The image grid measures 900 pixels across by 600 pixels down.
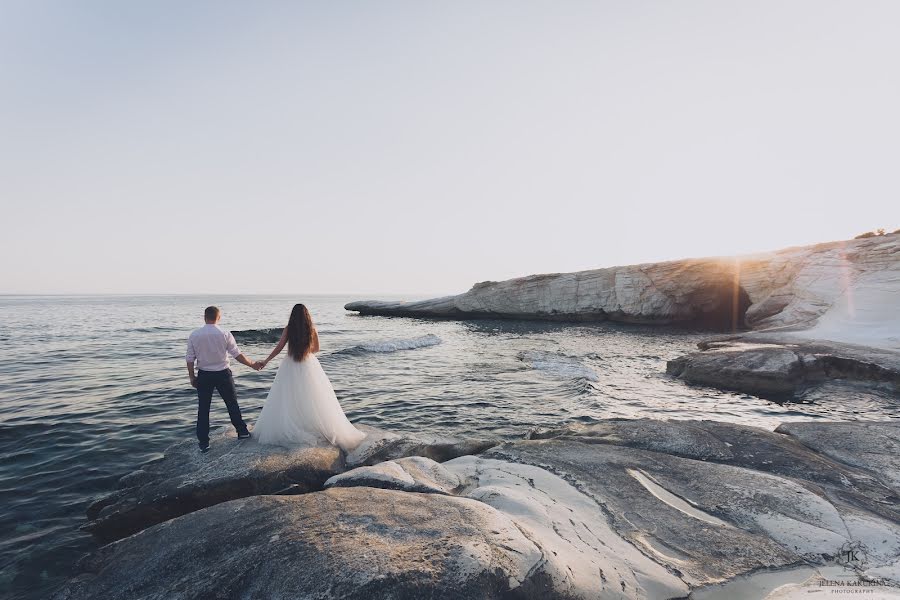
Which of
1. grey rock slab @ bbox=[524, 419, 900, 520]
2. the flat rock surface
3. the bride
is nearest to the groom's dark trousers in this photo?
the flat rock surface

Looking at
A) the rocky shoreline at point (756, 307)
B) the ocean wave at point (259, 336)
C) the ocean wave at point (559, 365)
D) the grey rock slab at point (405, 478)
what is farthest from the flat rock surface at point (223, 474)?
the ocean wave at point (259, 336)

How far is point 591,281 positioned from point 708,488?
36.2m

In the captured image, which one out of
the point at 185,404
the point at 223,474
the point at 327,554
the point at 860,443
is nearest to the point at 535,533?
the point at 327,554

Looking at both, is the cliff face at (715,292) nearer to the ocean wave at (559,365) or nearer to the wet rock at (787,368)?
the wet rock at (787,368)

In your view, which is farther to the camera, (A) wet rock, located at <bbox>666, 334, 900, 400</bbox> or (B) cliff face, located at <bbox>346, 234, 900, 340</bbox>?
(B) cliff face, located at <bbox>346, 234, 900, 340</bbox>

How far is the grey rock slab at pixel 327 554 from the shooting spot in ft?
8.60

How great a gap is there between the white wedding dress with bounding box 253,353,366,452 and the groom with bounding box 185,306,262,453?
0.55 meters

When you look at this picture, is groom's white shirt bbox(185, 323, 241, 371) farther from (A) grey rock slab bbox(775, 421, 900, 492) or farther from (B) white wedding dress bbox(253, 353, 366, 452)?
(A) grey rock slab bbox(775, 421, 900, 492)

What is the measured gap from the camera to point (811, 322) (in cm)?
2056

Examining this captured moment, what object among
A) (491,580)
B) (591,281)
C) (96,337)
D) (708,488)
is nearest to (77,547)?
(491,580)

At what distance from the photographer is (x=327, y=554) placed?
283 centimetres

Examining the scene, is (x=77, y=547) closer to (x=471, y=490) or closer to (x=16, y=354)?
(x=471, y=490)

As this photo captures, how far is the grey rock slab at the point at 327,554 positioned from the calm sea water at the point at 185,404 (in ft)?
6.08

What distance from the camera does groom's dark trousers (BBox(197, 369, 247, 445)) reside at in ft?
19.3
